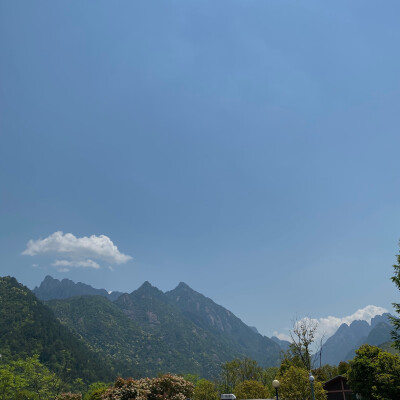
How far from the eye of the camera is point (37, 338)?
145 meters

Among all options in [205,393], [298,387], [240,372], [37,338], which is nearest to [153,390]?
[298,387]

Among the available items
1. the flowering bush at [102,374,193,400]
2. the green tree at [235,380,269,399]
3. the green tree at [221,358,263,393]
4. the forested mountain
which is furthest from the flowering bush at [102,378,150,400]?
the forested mountain

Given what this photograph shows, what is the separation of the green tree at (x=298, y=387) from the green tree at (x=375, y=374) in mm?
3886

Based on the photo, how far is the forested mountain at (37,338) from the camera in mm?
131625

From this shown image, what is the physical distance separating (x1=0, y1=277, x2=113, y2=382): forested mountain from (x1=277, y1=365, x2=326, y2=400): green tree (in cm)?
11327

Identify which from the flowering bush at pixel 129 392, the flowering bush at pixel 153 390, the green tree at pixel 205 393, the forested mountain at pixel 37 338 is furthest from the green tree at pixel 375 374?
the forested mountain at pixel 37 338

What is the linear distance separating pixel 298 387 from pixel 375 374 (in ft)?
24.1

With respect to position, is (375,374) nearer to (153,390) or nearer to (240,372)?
(153,390)

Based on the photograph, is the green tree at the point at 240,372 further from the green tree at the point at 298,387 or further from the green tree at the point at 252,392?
the green tree at the point at 298,387

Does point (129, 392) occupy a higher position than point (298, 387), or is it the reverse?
point (129, 392)

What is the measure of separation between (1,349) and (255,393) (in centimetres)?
11100

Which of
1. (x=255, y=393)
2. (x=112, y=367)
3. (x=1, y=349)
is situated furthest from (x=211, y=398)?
(x=112, y=367)

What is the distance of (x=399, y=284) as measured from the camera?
90.9 feet

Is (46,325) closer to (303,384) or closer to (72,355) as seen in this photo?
(72,355)
